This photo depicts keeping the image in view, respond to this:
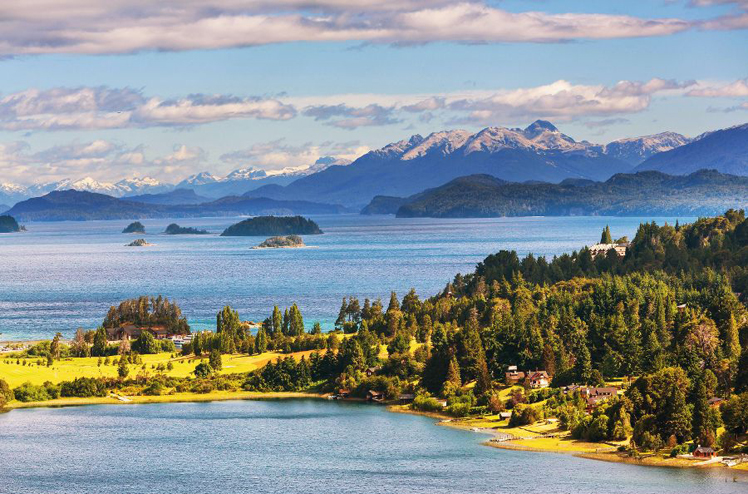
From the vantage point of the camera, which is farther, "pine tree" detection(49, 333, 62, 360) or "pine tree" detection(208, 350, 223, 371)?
"pine tree" detection(49, 333, 62, 360)

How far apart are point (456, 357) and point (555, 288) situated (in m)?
52.4

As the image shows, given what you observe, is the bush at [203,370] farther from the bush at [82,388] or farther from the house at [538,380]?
the house at [538,380]

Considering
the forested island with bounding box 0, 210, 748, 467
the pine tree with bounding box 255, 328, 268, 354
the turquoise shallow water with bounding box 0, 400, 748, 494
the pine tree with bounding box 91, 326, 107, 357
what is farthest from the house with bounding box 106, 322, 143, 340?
the turquoise shallow water with bounding box 0, 400, 748, 494

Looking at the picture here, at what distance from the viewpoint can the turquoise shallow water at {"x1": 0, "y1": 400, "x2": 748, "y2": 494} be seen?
80.0 meters

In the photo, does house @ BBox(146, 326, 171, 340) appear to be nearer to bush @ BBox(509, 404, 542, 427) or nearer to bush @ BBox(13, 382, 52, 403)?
bush @ BBox(13, 382, 52, 403)

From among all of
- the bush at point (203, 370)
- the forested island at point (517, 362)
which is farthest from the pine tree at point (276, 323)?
the bush at point (203, 370)

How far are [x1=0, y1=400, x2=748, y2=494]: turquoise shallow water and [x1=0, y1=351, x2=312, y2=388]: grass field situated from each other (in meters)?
11.7

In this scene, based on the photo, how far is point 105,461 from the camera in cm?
8888

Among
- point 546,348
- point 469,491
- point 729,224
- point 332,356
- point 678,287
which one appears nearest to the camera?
point 469,491

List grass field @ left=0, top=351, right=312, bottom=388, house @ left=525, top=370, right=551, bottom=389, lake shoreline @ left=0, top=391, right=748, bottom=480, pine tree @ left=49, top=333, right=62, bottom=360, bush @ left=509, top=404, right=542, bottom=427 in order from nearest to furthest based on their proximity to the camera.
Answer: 1. lake shoreline @ left=0, top=391, right=748, bottom=480
2. bush @ left=509, top=404, right=542, bottom=427
3. house @ left=525, top=370, right=551, bottom=389
4. grass field @ left=0, top=351, right=312, bottom=388
5. pine tree @ left=49, top=333, right=62, bottom=360

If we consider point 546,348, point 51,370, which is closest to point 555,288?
point 546,348

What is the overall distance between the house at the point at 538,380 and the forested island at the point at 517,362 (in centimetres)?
13

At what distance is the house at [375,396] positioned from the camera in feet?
386

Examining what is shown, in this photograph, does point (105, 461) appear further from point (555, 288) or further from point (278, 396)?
point (555, 288)
